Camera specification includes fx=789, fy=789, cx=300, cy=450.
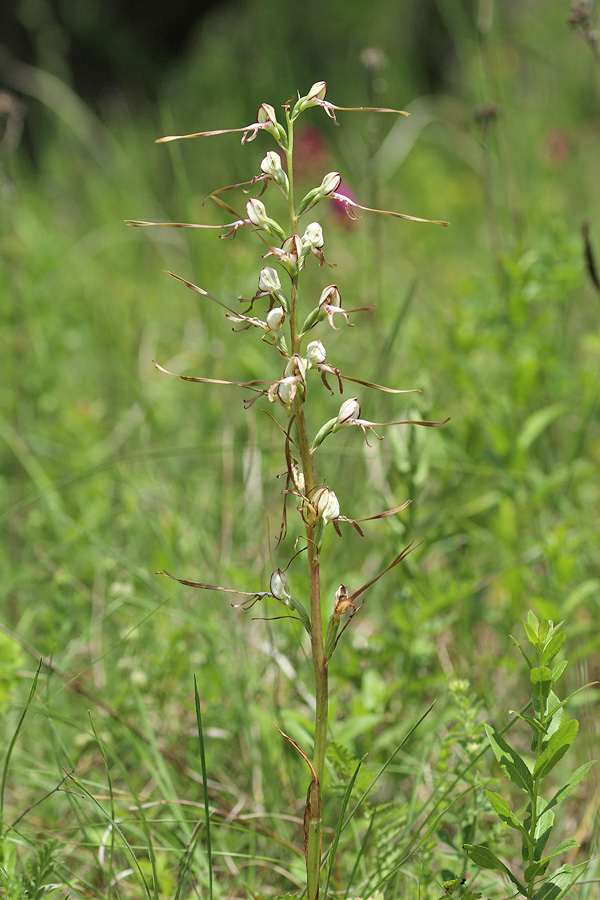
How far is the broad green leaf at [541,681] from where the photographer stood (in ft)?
3.02

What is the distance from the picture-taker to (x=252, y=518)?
234 cm

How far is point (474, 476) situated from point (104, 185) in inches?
182

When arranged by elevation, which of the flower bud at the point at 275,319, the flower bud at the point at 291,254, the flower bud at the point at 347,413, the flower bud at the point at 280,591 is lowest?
the flower bud at the point at 280,591

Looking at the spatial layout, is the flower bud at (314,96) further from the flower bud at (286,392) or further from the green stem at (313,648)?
the flower bud at (286,392)

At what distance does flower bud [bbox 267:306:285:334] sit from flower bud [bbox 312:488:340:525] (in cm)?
20

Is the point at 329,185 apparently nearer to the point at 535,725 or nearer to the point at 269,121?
the point at 269,121

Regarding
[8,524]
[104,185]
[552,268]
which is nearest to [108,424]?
[8,524]

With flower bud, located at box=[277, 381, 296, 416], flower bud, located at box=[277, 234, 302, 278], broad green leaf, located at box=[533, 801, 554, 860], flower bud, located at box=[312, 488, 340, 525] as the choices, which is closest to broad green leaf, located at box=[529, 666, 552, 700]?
broad green leaf, located at box=[533, 801, 554, 860]

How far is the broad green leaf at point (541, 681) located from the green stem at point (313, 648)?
246mm

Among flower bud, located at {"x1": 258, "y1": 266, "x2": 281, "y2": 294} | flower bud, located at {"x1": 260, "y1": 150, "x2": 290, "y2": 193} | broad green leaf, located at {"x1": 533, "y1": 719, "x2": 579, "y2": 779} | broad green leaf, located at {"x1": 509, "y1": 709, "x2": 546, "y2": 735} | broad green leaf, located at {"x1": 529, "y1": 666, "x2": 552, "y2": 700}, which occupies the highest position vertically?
flower bud, located at {"x1": 260, "y1": 150, "x2": 290, "y2": 193}

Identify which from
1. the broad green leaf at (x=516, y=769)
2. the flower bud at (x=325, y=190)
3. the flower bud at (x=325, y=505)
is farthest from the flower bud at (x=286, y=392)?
the broad green leaf at (x=516, y=769)

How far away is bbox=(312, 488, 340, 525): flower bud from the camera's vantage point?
94 centimetres

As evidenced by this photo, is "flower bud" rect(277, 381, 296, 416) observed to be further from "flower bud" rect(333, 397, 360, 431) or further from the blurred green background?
the blurred green background

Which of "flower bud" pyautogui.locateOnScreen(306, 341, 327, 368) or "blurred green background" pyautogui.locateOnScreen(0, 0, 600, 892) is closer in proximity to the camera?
"flower bud" pyautogui.locateOnScreen(306, 341, 327, 368)
